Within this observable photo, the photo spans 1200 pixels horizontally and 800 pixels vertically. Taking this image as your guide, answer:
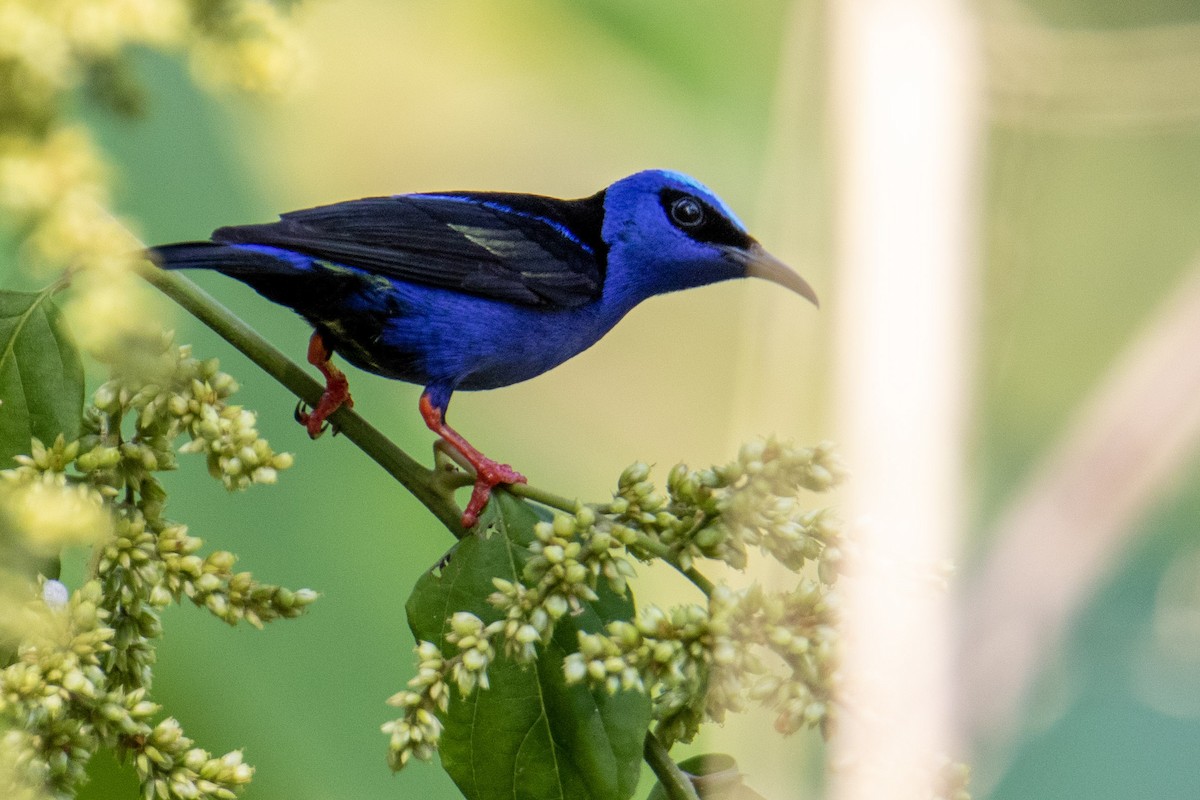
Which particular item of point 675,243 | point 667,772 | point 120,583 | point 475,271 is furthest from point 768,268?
point 120,583

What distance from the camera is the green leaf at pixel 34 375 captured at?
1697 mm

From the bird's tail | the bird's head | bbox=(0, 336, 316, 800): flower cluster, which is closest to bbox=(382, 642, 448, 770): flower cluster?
bbox=(0, 336, 316, 800): flower cluster

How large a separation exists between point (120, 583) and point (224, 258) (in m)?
0.75

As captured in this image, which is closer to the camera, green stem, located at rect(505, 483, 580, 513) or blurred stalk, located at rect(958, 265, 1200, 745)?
green stem, located at rect(505, 483, 580, 513)

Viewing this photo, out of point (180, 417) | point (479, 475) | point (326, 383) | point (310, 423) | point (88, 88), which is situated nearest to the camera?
point (88, 88)

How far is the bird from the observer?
7.66 feet

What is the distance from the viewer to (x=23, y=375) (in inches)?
68.5

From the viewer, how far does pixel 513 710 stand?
69.5 inches

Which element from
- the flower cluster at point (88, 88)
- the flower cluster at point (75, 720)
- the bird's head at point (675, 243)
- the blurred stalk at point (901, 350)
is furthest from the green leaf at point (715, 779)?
the bird's head at point (675, 243)

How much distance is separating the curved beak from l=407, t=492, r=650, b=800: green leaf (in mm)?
1165

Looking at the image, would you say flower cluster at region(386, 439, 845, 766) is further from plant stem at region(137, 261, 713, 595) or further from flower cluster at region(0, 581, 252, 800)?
flower cluster at region(0, 581, 252, 800)

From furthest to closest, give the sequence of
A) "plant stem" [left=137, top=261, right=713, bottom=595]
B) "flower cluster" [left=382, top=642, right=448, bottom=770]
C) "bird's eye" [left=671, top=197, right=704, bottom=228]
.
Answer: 1. "bird's eye" [left=671, top=197, right=704, bottom=228]
2. "plant stem" [left=137, top=261, right=713, bottom=595]
3. "flower cluster" [left=382, top=642, right=448, bottom=770]

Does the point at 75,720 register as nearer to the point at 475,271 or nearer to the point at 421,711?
the point at 421,711

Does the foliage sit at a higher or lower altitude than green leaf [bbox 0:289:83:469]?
lower
